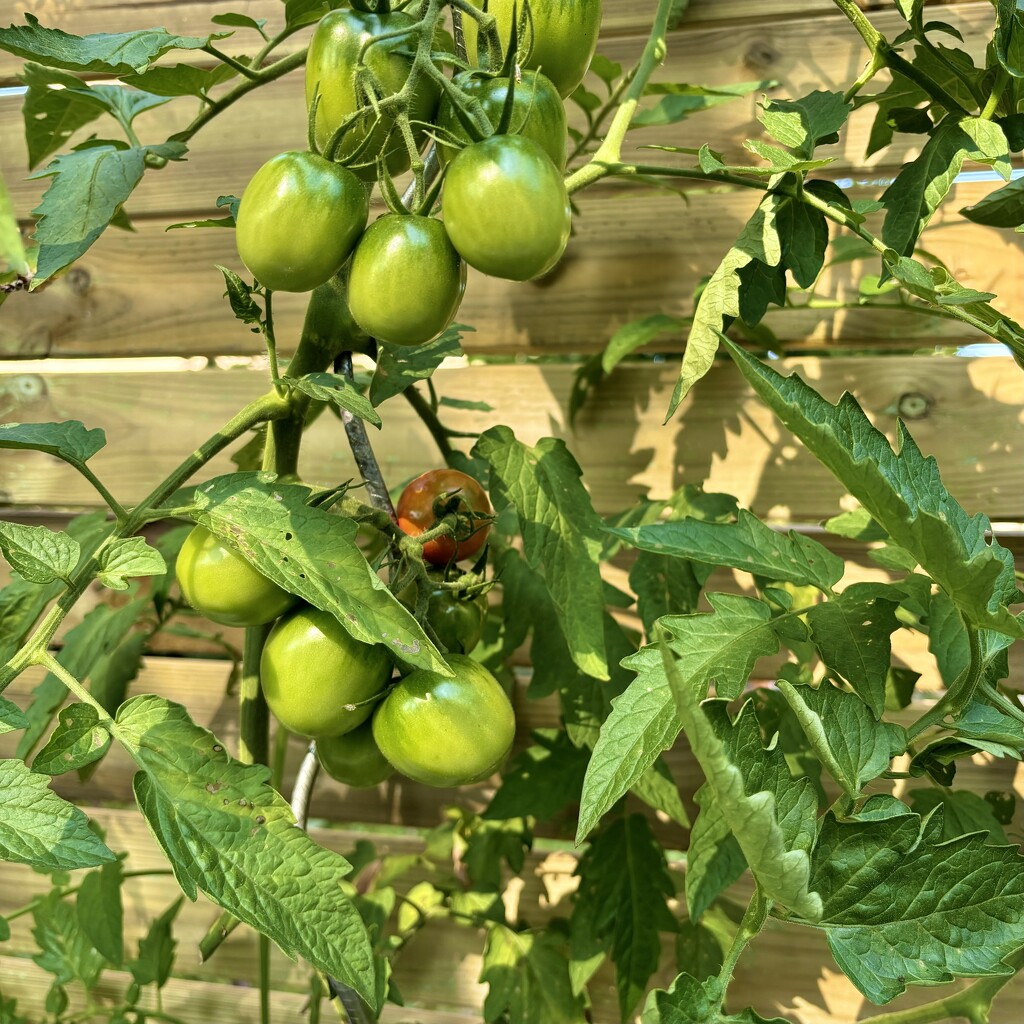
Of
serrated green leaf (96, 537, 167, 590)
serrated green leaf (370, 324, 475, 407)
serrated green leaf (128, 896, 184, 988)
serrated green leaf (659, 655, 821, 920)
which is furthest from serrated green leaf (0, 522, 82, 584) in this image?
serrated green leaf (128, 896, 184, 988)

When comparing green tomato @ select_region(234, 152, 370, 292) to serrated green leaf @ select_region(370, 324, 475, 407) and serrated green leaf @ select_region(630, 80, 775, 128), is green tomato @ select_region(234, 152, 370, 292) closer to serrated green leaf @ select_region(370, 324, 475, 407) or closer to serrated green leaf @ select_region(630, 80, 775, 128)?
serrated green leaf @ select_region(370, 324, 475, 407)

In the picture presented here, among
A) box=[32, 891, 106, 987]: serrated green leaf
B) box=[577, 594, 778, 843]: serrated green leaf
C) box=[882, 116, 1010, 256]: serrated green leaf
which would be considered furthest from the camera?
box=[32, 891, 106, 987]: serrated green leaf

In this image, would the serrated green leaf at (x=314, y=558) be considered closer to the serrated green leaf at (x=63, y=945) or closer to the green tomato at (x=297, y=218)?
the green tomato at (x=297, y=218)

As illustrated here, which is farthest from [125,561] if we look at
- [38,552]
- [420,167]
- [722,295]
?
[722,295]

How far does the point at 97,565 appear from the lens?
474 mm

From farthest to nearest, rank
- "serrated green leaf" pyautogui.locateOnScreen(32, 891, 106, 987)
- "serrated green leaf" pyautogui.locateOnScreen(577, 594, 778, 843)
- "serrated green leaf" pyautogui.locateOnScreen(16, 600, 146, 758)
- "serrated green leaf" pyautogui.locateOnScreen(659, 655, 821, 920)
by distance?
"serrated green leaf" pyautogui.locateOnScreen(32, 891, 106, 987) → "serrated green leaf" pyautogui.locateOnScreen(16, 600, 146, 758) → "serrated green leaf" pyautogui.locateOnScreen(577, 594, 778, 843) → "serrated green leaf" pyautogui.locateOnScreen(659, 655, 821, 920)

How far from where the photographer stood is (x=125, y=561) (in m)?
0.47

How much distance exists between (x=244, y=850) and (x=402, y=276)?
0.30 metres

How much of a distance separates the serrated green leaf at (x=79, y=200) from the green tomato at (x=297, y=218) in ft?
0.39

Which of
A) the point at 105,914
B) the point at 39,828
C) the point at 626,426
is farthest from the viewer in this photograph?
the point at 626,426

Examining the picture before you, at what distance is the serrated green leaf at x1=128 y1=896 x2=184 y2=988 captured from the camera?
884 mm

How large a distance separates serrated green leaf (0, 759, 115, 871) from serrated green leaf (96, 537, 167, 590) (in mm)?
105

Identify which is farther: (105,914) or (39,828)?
(105,914)

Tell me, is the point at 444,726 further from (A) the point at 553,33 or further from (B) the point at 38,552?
(A) the point at 553,33
